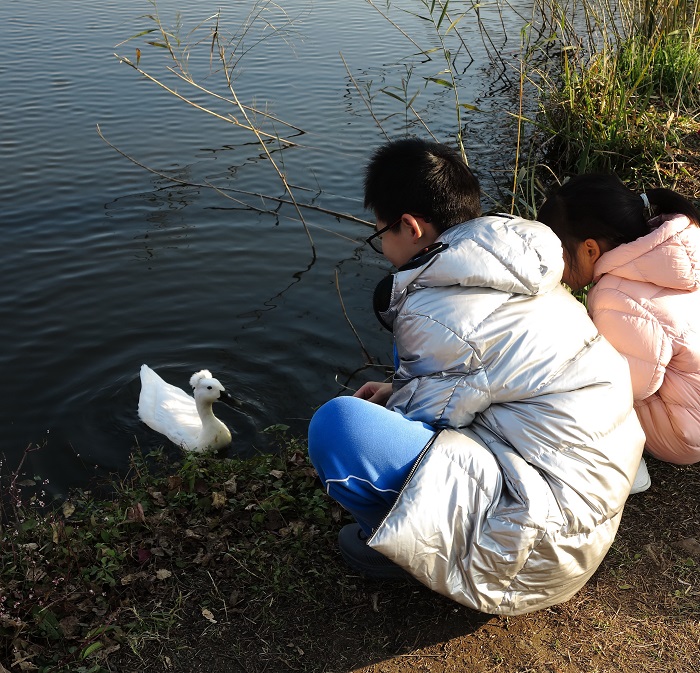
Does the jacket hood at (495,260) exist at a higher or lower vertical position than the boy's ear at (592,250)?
higher

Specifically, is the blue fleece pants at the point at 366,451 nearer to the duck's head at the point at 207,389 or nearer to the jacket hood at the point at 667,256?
the jacket hood at the point at 667,256

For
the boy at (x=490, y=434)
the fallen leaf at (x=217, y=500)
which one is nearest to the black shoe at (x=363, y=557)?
the boy at (x=490, y=434)

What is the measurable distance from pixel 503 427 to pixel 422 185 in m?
1.03

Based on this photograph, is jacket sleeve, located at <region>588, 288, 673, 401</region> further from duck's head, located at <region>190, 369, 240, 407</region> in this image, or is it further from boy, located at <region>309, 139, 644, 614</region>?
duck's head, located at <region>190, 369, 240, 407</region>

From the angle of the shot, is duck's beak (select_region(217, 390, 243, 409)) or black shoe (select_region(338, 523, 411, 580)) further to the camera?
duck's beak (select_region(217, 390, 243, 409))

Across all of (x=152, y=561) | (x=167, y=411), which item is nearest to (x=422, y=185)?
(x=152, y=561)

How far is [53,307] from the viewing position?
7.03 metres

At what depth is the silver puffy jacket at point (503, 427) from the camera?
243 centimetres

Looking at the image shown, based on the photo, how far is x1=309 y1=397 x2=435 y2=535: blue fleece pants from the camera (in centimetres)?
250

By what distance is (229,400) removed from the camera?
566 cm

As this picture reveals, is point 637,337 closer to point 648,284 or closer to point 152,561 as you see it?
point 648,284

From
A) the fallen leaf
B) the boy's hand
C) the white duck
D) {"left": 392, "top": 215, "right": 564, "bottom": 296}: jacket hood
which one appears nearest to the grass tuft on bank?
the fallen leaf

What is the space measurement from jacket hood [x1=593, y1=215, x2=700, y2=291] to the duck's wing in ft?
10.7

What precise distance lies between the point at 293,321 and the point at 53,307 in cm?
220
